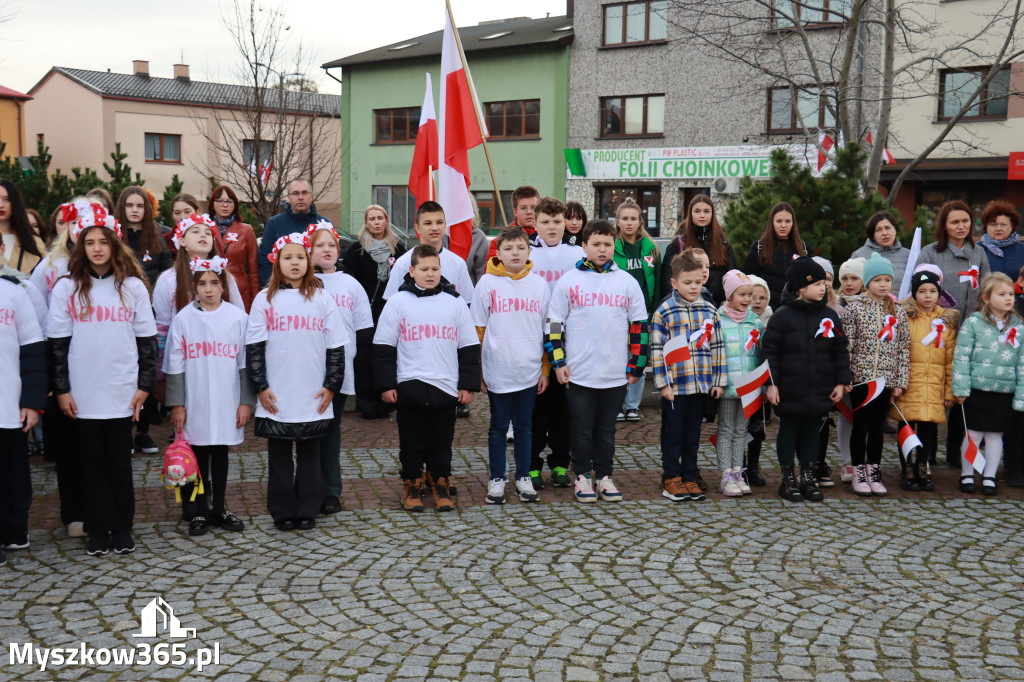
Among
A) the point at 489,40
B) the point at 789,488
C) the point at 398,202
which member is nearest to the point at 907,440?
the point at 789,488

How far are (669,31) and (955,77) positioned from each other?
8.77 m

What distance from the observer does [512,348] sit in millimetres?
6020

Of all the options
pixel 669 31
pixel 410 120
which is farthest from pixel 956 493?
pixel 410 120

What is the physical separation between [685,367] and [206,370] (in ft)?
10.2

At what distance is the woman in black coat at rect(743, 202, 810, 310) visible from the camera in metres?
7.73

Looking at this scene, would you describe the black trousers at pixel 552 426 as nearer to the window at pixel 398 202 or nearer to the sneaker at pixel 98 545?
the sneaker at pixel 98 545

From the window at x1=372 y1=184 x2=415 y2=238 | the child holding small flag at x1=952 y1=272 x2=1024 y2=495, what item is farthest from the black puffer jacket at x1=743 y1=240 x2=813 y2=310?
the window at x1=372 y1=184 x2=415 y2=238

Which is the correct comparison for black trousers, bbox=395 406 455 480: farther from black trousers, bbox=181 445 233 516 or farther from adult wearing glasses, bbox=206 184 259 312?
adult wearing glasses, bbox=206 184 259 312

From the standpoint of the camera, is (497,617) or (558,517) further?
(558,517)

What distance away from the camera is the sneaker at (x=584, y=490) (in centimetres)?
610

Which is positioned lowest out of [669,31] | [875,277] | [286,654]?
[286,654]

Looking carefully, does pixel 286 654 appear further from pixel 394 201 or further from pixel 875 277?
pixel 394 201

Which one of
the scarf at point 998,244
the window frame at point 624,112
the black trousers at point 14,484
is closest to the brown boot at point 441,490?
the black trousers at point 14,484

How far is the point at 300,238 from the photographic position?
5570 mm
